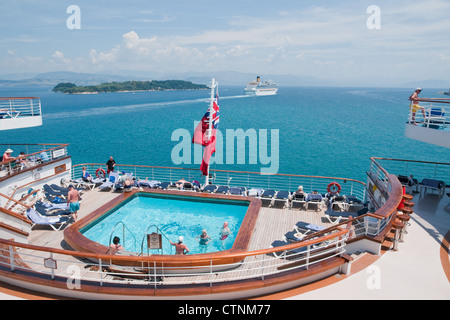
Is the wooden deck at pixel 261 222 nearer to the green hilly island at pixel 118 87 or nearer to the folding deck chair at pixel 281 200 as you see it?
the folding deck chair at pixel 281 200

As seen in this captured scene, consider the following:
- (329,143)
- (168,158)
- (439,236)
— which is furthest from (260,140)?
(439,236)

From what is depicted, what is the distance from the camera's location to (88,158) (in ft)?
122

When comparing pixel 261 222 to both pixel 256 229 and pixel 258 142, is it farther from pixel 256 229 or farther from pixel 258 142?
pixel 258 142

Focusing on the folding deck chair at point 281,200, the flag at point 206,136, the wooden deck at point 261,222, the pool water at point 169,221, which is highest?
the flag at point 206,136

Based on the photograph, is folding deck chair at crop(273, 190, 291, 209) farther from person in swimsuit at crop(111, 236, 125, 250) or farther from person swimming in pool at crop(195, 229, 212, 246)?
person in swimsuit at crop(111, 236, 125, 250)

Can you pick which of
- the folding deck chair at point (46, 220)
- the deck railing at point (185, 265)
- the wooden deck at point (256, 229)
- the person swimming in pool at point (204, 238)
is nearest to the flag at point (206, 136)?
the wooden deck at point (256, 229)

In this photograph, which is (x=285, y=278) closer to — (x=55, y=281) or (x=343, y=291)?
(x=343, y=291)

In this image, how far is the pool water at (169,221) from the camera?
30.2 ft

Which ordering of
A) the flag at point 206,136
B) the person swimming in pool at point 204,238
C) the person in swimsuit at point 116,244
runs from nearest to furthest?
1. the person in swimsuit at point 116,244
2. the person swimming in pool at point 204,238
3. the flag at point 206,136

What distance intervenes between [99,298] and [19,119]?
10744 mm

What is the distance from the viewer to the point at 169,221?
10.7 meters

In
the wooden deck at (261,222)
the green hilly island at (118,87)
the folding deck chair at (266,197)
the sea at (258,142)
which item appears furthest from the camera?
the green hilly island at (118,87)

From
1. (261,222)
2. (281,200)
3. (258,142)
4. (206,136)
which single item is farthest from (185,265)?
(258,142)
